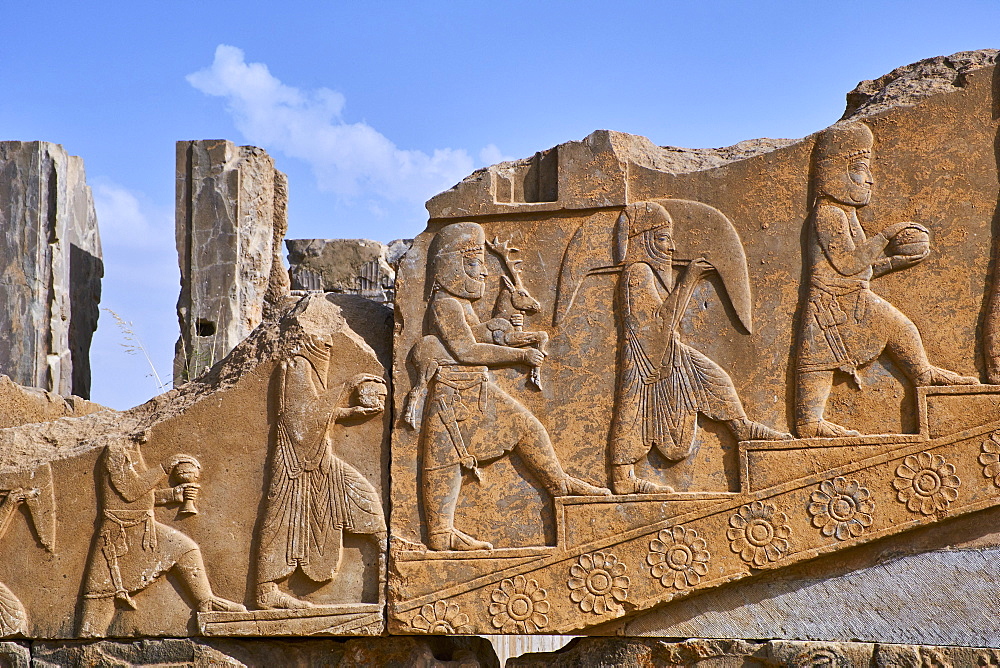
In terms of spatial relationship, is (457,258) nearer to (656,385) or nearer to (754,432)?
(656,385)

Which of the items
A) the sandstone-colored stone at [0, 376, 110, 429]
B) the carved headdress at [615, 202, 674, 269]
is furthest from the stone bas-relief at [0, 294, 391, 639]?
the carved headdress at [615, 202, 674, 269]

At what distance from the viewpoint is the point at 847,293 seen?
4164 mm

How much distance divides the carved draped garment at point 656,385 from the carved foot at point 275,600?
4.82 ft

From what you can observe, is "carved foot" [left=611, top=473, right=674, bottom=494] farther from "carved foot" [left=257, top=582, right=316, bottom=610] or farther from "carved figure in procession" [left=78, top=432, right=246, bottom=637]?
"carved figure in procession" [left=78, top=432, right=246, bottom=637]

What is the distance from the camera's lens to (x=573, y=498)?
4234 millimetres

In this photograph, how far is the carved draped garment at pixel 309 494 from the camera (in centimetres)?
434

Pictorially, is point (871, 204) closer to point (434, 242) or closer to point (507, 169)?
point (507, 169)

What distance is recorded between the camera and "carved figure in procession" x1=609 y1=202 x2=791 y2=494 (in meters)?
4.19

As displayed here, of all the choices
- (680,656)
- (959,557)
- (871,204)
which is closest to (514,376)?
(680,656)

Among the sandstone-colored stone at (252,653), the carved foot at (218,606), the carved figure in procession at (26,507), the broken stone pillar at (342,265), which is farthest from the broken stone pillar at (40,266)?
the carved foot at (218,606)

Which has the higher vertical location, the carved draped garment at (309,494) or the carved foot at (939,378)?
the carved foot at (939,378)

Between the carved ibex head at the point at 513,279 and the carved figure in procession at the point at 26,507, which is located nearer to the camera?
the carved ibex head at the point at 513,279

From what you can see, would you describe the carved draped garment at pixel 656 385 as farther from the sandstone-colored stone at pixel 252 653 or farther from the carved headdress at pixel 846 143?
the sandstone-colored stone at pixel 252 653

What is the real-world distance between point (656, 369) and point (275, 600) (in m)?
1.89
